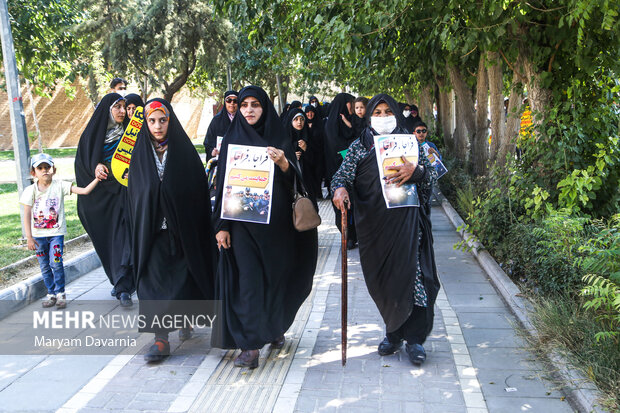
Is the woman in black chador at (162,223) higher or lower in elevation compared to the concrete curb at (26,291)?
higher

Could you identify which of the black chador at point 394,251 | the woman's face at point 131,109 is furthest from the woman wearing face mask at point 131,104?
the black chador at point 394,251

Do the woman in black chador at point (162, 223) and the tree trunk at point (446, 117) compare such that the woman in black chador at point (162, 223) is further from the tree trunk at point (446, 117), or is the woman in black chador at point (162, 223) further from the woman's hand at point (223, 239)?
the tree trunk at point (446, 117)

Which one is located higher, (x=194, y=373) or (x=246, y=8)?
(x=246, y=8)

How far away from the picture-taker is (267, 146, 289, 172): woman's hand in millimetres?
4336

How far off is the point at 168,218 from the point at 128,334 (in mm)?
1406

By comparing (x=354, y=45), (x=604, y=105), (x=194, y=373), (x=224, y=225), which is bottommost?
(x=194, y=373)

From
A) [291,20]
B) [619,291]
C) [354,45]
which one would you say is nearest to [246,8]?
[291,20]

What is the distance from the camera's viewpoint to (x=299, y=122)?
940cm

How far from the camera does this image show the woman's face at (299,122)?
9384mm

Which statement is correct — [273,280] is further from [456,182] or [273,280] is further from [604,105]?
[456,182]

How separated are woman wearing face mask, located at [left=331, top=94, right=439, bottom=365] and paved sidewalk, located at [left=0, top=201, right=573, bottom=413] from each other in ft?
1.01

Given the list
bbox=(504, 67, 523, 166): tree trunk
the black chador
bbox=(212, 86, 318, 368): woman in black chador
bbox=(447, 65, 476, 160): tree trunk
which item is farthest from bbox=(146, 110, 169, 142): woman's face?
bbox=(447, 65, 476, 160): tree trunk

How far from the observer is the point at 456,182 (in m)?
12.0

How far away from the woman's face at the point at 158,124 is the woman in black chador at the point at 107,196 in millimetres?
1643
